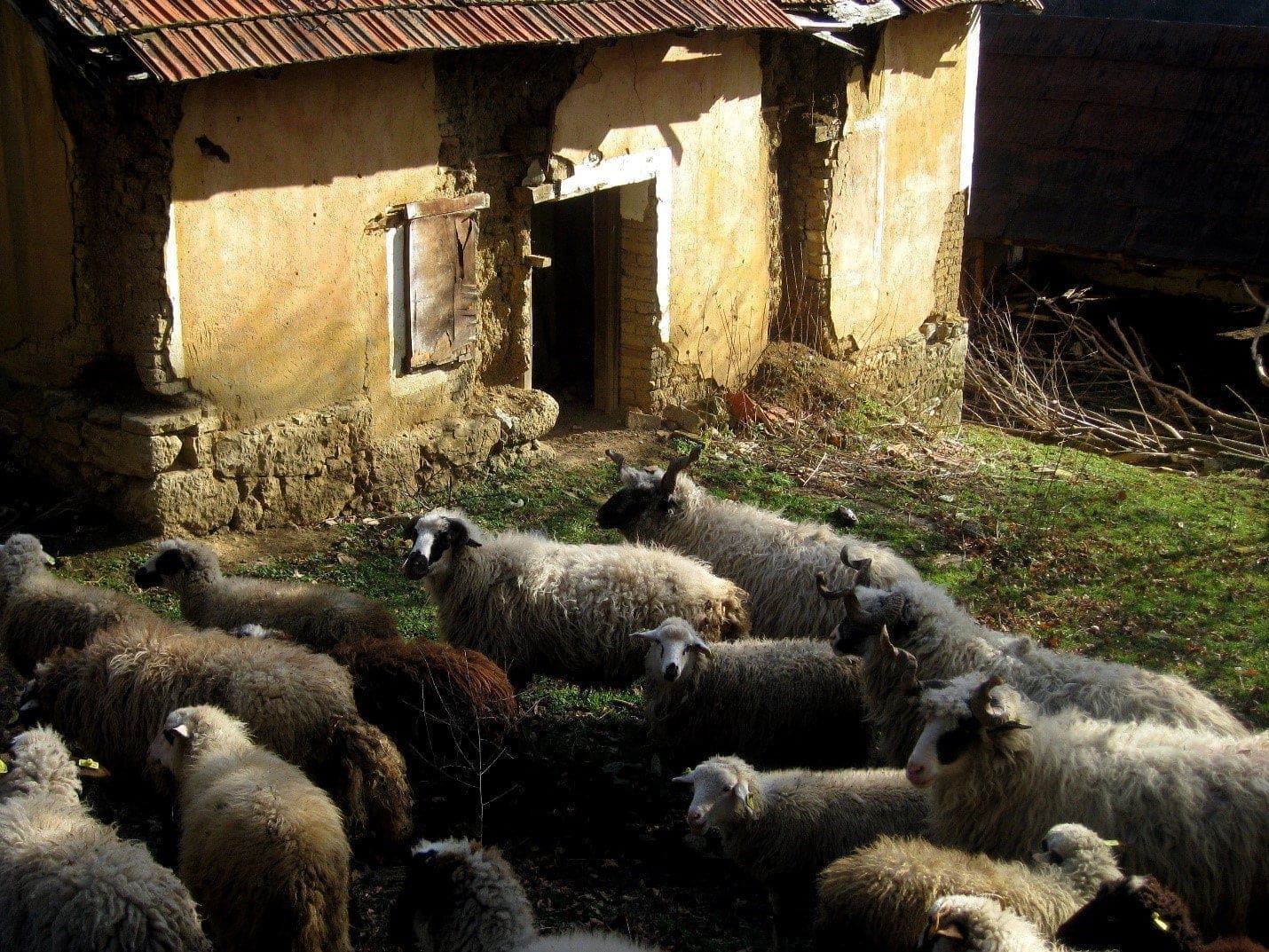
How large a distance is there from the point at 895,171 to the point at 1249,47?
6.31 m

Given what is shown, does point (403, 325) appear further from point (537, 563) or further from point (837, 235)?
point (837, 235)

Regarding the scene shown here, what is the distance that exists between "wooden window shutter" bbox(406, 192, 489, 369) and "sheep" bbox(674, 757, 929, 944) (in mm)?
4916

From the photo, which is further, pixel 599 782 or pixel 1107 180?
pixel 1107 180

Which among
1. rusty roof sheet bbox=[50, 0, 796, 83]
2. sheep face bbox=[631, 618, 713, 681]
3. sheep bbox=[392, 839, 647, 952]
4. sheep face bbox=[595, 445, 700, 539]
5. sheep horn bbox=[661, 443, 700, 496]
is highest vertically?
rusty roof sheet bbox=[50, 0, 796, 83]

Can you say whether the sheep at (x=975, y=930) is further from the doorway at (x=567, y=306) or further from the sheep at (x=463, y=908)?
the doorway at (x=567, y=306)

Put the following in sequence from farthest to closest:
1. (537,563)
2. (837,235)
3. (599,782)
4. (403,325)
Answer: (837,235), (403,325), (537,563), (599,782)

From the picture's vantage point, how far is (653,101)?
34.5 ft

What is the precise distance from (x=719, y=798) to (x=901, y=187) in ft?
29.5

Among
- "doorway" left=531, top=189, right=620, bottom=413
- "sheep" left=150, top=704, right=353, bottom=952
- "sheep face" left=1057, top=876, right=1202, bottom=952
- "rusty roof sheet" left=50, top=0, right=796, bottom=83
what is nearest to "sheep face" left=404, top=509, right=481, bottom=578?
"sheep" left=150, top=704, right=353, bottom=952

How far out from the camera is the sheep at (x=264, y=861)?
446cm

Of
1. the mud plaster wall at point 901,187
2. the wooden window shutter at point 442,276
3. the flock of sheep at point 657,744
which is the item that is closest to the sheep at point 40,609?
the flock of sheep at point 657,744

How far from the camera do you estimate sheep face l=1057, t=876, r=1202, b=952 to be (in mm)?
4227

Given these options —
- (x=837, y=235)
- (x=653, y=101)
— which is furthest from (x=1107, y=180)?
(x=653, y=101)

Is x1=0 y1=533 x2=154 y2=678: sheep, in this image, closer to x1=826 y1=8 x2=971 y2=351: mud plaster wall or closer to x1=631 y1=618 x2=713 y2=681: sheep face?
x1=631 y1=618 x2=713 y2=681: sheep face
